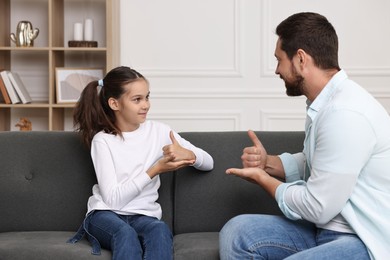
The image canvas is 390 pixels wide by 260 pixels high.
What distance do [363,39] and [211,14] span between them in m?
1.05

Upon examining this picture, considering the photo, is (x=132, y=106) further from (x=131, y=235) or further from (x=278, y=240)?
(x=278, y=240)

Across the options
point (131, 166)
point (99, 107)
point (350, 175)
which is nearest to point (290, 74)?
point (350, 175)

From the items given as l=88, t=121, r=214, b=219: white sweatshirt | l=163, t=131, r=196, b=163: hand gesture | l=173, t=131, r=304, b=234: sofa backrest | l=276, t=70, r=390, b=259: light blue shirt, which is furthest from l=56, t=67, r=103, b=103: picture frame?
l=276, t=70, r=390, b=259: light blue shirt

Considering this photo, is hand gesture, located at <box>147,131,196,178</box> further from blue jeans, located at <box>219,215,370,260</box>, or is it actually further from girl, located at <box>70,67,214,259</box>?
blue jeans, located at <box>219,215,370,260</box>

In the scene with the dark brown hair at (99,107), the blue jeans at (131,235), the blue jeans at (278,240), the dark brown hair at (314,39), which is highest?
the dark brown hair at (314,39)

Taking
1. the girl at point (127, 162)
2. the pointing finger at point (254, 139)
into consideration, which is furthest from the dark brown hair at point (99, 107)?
the pointing finger at point (254, 139)

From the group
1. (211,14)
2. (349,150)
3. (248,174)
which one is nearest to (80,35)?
(211,14)

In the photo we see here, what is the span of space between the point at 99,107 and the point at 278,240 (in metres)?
1.05

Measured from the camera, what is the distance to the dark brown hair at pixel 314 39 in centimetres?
212

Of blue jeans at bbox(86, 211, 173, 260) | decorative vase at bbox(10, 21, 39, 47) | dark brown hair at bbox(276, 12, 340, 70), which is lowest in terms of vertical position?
blue jeans at bbox(86, 211, 173, 260)

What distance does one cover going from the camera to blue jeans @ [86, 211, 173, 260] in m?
2.28

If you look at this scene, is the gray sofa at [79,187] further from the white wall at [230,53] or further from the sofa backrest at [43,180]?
the white wall at [230,53]

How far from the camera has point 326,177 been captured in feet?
6.31

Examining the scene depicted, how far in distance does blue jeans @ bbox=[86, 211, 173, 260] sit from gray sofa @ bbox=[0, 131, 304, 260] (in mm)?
191
